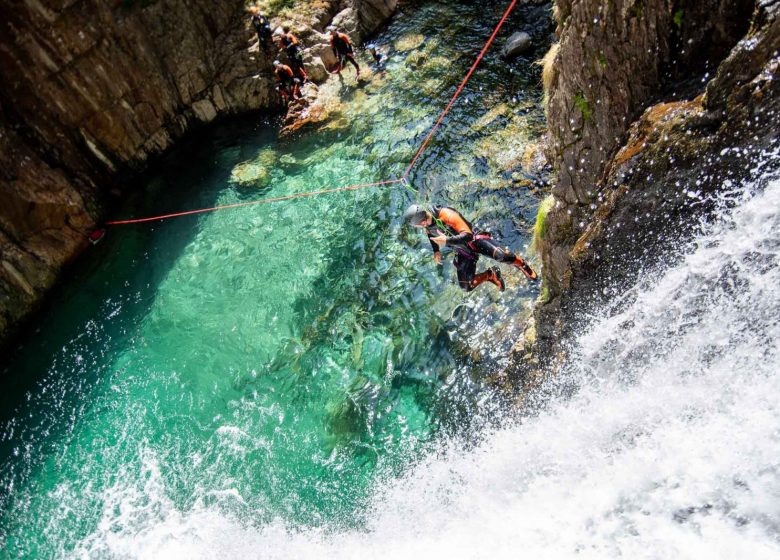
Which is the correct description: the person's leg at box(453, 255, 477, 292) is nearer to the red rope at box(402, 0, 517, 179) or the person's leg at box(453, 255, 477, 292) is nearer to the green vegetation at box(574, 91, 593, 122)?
the green vegetation at box(574, 91, 593, 122)

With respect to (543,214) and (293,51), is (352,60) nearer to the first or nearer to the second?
(293,51)

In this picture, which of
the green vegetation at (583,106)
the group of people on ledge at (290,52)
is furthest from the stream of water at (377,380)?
the green vegetation at (583,106)

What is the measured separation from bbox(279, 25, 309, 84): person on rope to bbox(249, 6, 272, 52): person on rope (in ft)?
1.43

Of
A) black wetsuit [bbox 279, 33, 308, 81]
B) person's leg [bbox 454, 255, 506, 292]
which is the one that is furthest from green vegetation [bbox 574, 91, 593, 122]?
black wetsuit [bbox 279, 33, 308, 81]

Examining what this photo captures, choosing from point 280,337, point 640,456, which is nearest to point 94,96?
point 280,337

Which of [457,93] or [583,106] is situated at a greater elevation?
[583,106]

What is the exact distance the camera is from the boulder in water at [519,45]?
12.6 meters

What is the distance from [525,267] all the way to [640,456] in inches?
134

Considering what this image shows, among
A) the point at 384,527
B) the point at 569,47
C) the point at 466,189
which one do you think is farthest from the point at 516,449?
the point at 466,189

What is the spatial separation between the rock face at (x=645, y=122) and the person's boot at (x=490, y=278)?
179 centimetres

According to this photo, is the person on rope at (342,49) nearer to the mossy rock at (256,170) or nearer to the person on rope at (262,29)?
the person on rope at (262,29)

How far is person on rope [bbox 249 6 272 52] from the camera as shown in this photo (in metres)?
15.1

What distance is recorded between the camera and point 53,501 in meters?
8.90

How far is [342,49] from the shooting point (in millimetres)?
14789
